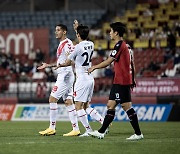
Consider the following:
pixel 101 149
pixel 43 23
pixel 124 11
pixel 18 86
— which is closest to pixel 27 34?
pixel 43 23

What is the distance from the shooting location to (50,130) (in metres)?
13.8

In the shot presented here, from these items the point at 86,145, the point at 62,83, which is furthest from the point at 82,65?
the point at 86,145

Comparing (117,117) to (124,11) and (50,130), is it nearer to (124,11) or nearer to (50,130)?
(50,130)

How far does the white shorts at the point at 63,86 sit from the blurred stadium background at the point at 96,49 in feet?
32.0

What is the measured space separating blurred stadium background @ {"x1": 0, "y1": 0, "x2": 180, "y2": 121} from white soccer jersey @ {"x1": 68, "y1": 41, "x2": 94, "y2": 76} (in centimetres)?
1071

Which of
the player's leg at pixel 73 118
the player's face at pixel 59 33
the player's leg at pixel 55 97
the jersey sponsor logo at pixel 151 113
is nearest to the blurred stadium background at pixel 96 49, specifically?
the jersey sponsor logo at pixel 151 113

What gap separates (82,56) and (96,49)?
18824mm

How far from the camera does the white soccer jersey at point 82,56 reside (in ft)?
42.9

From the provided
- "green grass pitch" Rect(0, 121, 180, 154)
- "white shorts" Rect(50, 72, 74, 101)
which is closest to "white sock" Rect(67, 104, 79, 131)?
"white shorts" Rect(50, 72, 74, 101)

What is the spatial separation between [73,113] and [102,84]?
12.5 meters

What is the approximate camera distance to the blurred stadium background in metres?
24.8

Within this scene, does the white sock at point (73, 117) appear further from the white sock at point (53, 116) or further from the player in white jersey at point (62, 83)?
the white sock at point (53, 116)

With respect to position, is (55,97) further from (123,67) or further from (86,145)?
(86,145)

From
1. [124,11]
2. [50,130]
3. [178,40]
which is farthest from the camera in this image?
[124,11]
